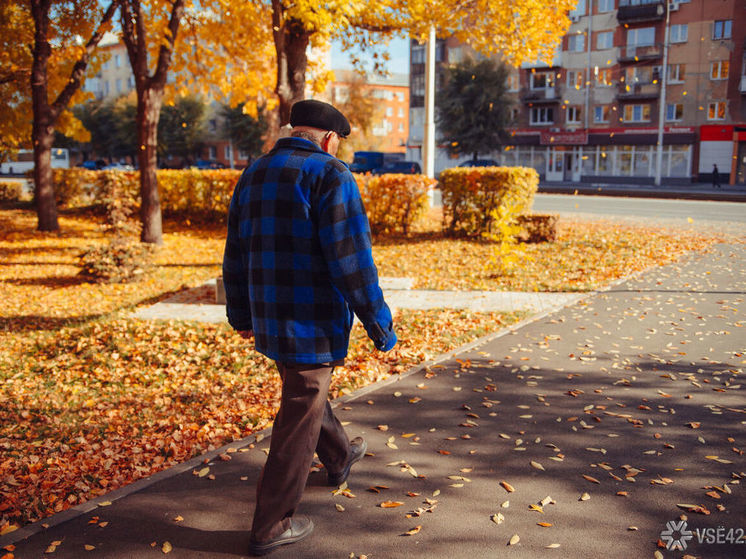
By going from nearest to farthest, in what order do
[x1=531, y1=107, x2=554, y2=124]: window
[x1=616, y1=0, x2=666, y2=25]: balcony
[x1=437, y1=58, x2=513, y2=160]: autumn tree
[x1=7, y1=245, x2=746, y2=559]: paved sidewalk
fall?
[x1=7, y1=245, x2=746, y2=559]: paved sidewalk, [x1=616, y1=0, x2=666, y2=25]: balcony, [x1=437, y1=58, x2=513, y2=160]: autumn tree, [x1=531, y1=107, x2=554, y2=124]: window

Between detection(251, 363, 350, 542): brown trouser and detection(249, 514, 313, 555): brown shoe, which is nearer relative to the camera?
detection(251, 363, 350, 542): brown trouser

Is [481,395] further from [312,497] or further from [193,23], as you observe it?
[193,23]

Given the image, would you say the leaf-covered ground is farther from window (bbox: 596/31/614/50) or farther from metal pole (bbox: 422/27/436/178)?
window (bbox: 596/31/614/50)

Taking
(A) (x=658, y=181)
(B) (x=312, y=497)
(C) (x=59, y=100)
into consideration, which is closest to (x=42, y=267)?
(C) (x=59, y=100)

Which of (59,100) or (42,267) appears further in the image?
(59,100)

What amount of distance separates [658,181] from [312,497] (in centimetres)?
4271

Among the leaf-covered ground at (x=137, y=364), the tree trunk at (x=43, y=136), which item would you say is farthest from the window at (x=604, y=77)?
the tree trunk at (x=43, y=136)

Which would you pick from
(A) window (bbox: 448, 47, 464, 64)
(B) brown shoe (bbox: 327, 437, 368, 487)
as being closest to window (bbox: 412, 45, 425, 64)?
(A) window (bbox: 448, 47, 464, 64)

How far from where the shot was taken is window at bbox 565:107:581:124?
51406mm

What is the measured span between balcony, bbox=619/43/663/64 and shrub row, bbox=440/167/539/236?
125 feet

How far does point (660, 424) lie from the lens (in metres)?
4.75

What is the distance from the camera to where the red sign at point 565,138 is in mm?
50188

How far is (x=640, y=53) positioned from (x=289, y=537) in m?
52.8

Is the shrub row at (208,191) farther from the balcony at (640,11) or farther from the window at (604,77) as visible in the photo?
the balcony at (640,11)
